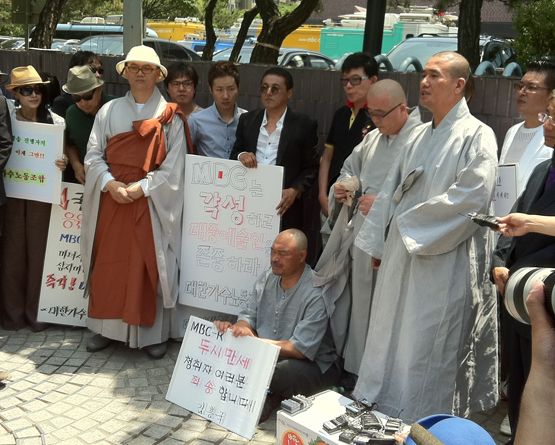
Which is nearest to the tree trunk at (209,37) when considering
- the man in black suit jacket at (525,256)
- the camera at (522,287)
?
the man in black suit jacket at (525,256)

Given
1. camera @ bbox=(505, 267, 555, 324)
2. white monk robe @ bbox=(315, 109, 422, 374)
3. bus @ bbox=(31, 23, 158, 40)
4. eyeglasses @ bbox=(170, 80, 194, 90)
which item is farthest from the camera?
bus @ bbox=(31, 23, 158, 40)

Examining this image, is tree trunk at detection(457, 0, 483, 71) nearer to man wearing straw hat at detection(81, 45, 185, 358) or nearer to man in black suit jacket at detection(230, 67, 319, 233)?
man in black suit jacket at detection(230, 67, 319, 233)

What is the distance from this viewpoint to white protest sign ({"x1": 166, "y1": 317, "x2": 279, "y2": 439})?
412 cm

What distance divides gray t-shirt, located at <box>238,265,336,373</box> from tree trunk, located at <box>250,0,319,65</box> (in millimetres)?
6335

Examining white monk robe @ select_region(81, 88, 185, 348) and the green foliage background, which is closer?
white monk robe @ select_region(81, 88, 185, 348)

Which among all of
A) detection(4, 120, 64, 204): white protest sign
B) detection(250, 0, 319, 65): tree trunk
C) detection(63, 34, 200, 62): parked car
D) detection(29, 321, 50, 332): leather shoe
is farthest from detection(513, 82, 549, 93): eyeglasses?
detection(63, 34, 200, 62): parked car

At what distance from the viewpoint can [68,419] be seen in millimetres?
4316

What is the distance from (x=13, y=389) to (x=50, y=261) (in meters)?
1.15

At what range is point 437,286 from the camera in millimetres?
3871

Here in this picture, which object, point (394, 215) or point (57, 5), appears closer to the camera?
Result: point (394, 215)

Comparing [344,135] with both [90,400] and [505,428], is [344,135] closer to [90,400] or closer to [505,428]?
[505,428]

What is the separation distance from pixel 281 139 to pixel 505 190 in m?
1.55

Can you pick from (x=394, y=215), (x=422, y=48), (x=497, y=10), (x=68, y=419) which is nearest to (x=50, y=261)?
(x=68, y=419)

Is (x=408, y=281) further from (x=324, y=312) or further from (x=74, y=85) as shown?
(x=74, y=85)
